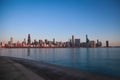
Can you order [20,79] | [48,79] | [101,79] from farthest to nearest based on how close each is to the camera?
1. [101,79]
2. [48,79]
3. [20,79]

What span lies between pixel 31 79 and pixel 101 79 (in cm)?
850

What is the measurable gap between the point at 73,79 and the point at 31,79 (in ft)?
16.7

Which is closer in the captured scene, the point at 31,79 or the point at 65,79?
the point at 31,79

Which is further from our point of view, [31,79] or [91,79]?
[91,79]

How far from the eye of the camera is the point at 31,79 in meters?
14.4

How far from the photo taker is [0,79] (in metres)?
14.1

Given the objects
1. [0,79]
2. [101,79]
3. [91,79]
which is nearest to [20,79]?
[0,79]

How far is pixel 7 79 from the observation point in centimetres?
1420

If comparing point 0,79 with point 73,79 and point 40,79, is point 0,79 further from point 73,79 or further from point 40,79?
point 73,79

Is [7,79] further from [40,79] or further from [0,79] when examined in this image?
[40,79]

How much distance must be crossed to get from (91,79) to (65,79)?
10.4ft

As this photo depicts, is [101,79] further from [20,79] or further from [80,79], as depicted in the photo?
[20,79]

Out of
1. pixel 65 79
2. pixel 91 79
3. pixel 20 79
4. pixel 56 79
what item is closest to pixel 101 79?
pixel 91 79

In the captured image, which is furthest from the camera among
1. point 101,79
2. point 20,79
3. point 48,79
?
point 101,79
